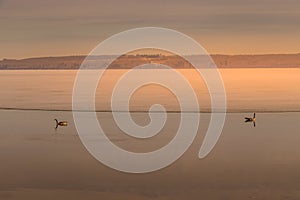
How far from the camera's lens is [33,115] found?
36.2 meters

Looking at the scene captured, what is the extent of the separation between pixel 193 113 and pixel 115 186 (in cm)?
1905

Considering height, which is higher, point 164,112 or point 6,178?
point 164,112

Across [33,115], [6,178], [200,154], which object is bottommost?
[6,178]

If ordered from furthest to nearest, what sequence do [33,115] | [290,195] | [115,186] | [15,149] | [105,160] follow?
[33,115], [15,149], [105,160], [115,186], [290,195]

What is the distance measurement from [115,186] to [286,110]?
21269 millimetres

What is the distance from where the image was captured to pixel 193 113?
36375 mm

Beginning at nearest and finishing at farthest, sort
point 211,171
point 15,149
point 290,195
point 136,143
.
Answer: point 290,195
point 211,171
point 15,149
point 136,143

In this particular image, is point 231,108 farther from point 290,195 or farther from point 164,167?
point 290,195

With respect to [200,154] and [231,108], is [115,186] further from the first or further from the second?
[231,108]

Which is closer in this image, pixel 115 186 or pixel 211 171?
pixel 115 186

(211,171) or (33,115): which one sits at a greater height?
(33,115)

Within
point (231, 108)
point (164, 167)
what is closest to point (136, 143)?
point (164, 167)

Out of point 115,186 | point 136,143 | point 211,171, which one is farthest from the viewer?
point 136,143

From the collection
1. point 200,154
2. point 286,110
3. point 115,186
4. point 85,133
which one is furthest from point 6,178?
point 286,110
